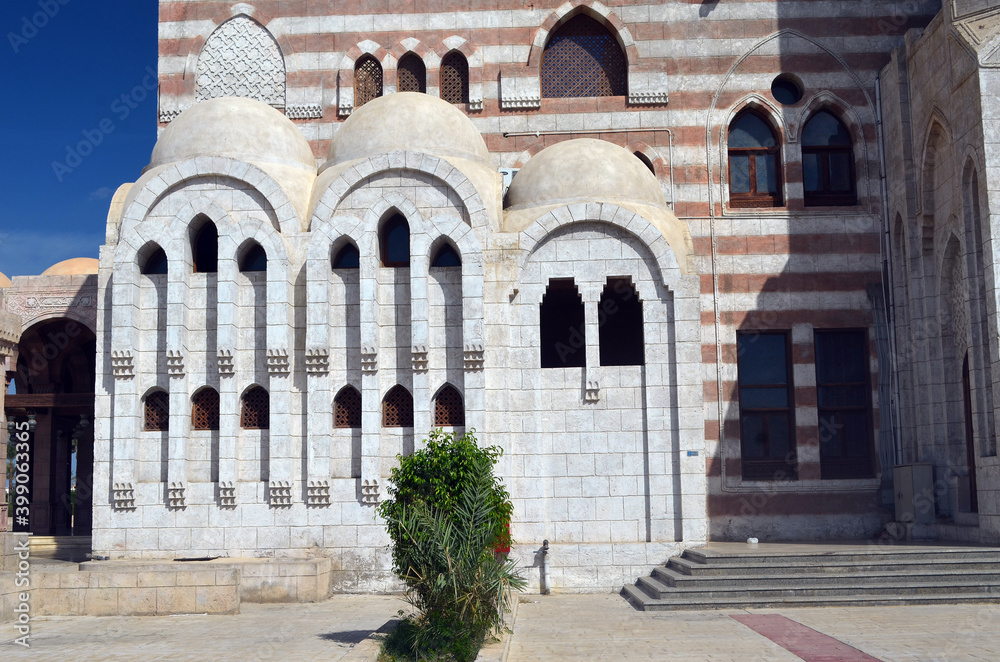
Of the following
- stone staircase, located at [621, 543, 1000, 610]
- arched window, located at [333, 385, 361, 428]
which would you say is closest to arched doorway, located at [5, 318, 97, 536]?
arched window, located at [333, 385, 361, 428]

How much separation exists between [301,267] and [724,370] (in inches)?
369

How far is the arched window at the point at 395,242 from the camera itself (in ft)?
66.3

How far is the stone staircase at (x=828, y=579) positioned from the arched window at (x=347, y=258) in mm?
8360

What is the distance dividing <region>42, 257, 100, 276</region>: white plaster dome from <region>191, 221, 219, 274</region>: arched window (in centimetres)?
839

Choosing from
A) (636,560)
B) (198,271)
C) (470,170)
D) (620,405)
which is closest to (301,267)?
(198,271)

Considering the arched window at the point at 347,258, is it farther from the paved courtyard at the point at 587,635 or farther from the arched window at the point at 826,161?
the arched window at the point at 826,161

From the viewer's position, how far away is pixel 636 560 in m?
18.8

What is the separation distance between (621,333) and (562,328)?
126 cm

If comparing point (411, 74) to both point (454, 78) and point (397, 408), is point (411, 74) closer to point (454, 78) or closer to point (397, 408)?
point (454, 78)

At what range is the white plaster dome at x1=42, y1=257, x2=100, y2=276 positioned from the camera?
27.5 metres

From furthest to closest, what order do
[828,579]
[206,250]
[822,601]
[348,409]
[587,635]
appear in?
[206,250] < [348,409] < [828,579] < [822,601] < [587,635]

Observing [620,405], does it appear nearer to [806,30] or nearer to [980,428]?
[980,428]

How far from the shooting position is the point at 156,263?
67.3 ft

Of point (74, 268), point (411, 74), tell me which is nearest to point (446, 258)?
point (411, 74)
